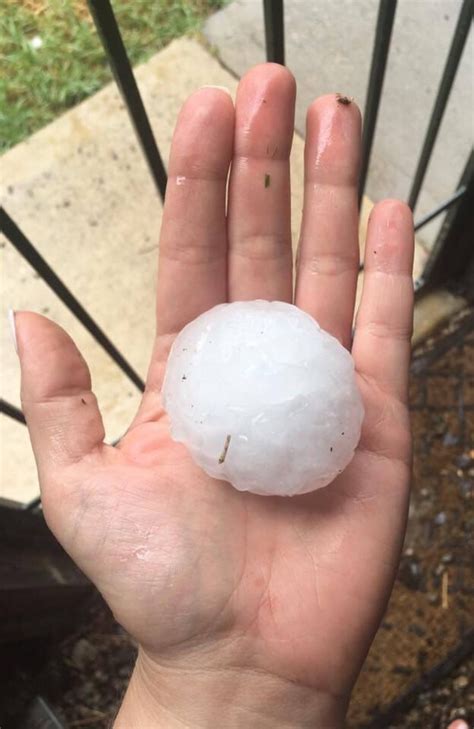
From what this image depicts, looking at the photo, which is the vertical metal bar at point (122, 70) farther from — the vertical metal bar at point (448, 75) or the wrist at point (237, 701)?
the wrist at point (237, 701)

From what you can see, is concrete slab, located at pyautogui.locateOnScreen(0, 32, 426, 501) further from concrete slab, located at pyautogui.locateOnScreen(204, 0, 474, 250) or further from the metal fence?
the metal fence

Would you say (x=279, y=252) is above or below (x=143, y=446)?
above

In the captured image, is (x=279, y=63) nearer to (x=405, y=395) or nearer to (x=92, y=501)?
(x=405, y=395)

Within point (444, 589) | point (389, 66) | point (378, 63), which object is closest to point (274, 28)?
point (378, 63)

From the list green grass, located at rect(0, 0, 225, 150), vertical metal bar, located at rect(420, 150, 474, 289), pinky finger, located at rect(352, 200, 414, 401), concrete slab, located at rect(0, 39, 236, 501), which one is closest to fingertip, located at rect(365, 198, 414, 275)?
pinky finger, located at rect(352, 200, 414, 401)

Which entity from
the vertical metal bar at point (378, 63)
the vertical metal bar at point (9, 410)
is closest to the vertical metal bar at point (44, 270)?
the vertical metal bar at point (9, 410)

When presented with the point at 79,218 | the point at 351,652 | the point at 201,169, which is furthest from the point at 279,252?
the point at 79,218

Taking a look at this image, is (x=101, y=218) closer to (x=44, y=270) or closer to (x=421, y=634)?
(x=44, y=270)
